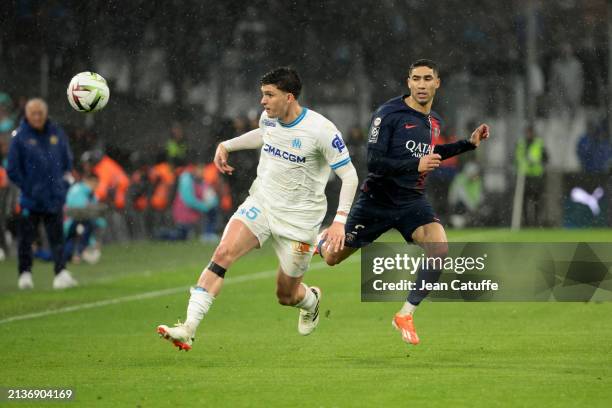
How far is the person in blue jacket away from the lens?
16484 millimetres

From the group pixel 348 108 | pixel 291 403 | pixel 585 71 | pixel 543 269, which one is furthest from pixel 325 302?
pixel 585 71

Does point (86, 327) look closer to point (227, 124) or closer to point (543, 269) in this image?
point (543, 269)

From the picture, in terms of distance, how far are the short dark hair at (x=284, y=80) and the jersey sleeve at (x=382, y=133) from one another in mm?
1186

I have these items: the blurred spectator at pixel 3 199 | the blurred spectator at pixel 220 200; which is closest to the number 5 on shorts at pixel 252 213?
the blurred spectator at pixel 3 199

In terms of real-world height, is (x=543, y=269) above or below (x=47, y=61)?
below

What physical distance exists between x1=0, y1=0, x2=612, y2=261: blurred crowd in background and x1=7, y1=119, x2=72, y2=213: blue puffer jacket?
5337mm

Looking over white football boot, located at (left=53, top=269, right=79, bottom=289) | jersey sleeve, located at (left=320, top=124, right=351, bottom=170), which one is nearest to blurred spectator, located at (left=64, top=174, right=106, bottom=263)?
white football boot, located at (left=53, top=269, right=79, bottom=289)

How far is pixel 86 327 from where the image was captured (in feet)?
40.7

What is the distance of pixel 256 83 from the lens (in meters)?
26.2

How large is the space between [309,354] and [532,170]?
2006cm

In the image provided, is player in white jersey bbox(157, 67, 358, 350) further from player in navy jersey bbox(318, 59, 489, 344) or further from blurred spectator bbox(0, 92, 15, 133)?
blurred spectator bbox(0, 92, 15, 133)

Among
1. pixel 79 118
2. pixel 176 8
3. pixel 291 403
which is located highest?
pixel 176 8

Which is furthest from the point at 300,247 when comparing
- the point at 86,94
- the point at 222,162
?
the point at 86,94

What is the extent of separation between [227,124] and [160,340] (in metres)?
15.3
